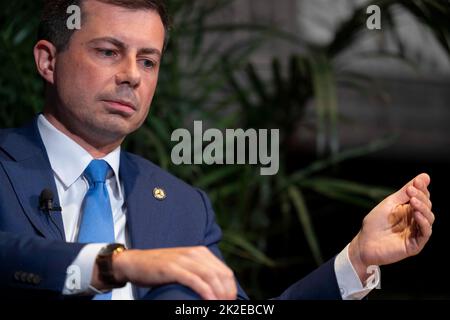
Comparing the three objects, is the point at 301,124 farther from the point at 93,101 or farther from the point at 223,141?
the point at 93,101

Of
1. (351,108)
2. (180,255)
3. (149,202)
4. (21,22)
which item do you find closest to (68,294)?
(180,255)

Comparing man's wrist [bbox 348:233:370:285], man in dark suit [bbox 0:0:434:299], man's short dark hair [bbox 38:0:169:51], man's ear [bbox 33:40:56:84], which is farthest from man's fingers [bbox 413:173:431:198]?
man's ear [bbox 33:40:56:84]

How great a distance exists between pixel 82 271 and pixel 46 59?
0.60 metres

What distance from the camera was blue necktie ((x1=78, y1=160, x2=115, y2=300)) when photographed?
5.24ft

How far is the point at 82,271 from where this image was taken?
132 centimetres

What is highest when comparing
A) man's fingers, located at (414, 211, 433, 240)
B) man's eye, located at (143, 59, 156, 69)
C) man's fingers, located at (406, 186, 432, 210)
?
man's eye, located at (143, 59, 156, 69)

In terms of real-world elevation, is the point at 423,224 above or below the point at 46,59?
below

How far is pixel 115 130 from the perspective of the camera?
169 centimetres

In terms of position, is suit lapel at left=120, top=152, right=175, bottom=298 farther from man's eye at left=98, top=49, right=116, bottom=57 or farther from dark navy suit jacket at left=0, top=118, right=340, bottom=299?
man's eye at left=98, top=49, right=116, bottom=57

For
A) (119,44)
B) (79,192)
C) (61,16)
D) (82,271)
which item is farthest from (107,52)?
(82,271)

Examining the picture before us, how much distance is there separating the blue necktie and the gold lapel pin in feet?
0.37

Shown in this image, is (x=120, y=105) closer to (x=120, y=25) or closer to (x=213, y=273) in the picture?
(x=120, y=25)

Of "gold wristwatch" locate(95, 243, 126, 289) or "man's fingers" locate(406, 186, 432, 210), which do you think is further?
"man's fingers" locate(406, 186, 432, 210)

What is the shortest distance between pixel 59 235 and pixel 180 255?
0.40m
